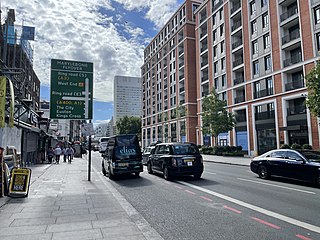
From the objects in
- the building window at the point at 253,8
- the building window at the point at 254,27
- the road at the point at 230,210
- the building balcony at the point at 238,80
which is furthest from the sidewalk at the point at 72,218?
the building window at the point at 253,8

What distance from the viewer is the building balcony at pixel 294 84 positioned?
29483 mm

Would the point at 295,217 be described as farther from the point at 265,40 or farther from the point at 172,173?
the point at 265,40

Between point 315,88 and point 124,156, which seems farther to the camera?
point 315,88

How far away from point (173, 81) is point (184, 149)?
52.0 m

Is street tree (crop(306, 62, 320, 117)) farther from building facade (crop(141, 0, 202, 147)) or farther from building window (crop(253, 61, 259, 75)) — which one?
building facade (crop(141, 0, 202, 147))

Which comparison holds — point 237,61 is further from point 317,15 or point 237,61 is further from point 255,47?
point 317,15

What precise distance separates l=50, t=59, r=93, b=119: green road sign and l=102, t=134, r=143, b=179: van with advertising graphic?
2196 millimetres

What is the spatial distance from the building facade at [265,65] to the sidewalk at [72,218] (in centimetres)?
2632

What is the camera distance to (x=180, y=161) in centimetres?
1202

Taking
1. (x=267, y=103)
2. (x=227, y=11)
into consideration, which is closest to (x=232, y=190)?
(x=267, y=103)

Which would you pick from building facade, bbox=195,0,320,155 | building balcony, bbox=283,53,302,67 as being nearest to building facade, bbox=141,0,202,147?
building facade, bbox=195,0,320,155

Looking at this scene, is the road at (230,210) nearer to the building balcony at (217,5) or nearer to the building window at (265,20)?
the building window at (265,20)

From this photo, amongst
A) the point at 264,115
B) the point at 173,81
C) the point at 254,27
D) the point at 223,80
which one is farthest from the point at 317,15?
the point at 173,81

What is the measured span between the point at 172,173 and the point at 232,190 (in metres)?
3.33
